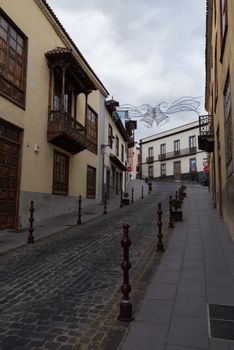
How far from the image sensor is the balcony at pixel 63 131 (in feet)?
48.2

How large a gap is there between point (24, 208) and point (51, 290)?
746 cm

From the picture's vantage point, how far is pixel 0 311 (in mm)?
4605

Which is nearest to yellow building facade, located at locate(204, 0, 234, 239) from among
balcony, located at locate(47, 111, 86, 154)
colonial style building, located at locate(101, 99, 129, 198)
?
balcony, located at locate(47, 111, 86, 154)

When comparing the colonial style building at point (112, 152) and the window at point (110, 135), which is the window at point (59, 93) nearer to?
the colonial style building at point (112, 152)

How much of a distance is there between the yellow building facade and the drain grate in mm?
4232

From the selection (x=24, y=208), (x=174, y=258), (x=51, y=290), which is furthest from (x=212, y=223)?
(x=51, y=290)

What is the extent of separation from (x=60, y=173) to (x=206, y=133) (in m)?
7.58

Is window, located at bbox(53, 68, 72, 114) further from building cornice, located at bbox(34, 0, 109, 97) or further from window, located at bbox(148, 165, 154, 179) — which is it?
window, located at bbox(148, 165, 154, 179)

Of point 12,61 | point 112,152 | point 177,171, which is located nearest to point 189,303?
point 12,61

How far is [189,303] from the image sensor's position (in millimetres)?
4906

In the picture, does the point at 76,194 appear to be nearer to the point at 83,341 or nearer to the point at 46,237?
the point at 46,237

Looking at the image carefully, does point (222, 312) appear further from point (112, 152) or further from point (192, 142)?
point (192, 142)

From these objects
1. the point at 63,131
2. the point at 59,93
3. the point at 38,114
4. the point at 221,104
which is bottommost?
the point at 63,131

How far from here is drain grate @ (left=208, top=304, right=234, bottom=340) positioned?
154 inches
